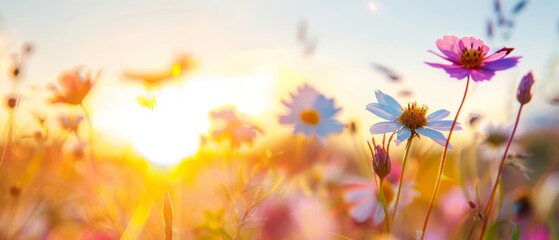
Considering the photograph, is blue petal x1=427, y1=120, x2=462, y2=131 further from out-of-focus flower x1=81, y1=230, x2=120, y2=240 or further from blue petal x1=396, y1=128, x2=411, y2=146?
out-of-focus flower x1=81, y1=230, x2=120, y2=240

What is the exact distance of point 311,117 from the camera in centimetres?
153

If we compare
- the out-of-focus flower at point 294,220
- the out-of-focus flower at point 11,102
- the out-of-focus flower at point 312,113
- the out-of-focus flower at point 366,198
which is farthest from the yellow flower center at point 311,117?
the out-of-focus flower at point 11,102

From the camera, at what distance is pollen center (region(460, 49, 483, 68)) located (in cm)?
62

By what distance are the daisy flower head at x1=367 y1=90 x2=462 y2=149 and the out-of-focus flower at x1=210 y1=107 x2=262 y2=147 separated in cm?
45

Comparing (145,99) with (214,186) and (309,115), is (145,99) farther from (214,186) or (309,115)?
(309,115)

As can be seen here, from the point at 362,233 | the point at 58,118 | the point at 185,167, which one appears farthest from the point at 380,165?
the point at 58,118

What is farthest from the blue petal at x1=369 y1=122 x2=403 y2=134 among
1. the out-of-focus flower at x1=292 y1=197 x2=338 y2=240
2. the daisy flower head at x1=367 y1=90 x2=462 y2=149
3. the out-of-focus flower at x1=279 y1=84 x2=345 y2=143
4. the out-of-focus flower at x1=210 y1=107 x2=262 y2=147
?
the out-of-focus flower at x1=279 y1=84 x2=345 y2=143

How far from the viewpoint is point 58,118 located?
1.26 m

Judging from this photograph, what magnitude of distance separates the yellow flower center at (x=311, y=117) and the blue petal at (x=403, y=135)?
34.1 inches

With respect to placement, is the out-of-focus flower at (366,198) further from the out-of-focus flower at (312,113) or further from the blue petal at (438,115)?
the blue petal at (438,115)

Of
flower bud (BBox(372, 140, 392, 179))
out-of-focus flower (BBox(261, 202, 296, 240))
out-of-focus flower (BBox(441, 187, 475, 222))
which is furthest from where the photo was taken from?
out-of-focus flower (BBox(441, 187, 475, 222))

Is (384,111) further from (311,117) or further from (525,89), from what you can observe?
(311,117)

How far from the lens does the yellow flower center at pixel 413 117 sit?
66 centimetres

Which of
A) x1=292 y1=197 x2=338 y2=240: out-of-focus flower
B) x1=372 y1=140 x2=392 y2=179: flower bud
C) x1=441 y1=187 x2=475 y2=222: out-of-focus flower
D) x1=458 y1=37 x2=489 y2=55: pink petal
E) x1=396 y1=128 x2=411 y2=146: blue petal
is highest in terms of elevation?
x1=458 y1=37 x2=489 y2=55: pink petal
